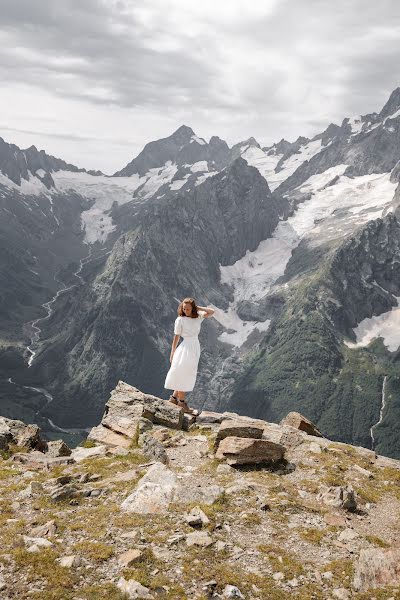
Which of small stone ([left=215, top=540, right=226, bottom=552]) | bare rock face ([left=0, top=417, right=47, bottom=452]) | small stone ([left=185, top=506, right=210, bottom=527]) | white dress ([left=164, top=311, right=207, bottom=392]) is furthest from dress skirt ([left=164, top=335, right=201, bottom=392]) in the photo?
small stone ([left=215, top=540, right=226, bottom=552])

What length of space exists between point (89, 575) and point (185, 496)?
5.74 m

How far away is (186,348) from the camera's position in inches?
1181

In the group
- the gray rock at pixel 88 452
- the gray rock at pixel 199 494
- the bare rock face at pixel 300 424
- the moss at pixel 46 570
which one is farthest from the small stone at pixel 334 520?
the bare rock face at pixel 300 424

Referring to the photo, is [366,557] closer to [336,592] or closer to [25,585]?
[336,592]

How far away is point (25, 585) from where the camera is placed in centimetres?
1327

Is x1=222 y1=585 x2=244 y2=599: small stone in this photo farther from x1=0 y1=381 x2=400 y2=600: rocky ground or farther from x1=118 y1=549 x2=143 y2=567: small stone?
x1=118 y1=549 x2=143 y2=567: small stone

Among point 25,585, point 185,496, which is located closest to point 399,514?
point 185,496

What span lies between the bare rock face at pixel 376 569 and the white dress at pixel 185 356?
15.8 meters

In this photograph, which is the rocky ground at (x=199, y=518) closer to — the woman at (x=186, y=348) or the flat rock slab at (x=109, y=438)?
the flat rock slab at (x=109, y=438)

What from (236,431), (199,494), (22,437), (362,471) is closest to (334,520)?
(199,494)

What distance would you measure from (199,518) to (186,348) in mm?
13848

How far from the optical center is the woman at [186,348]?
29562 millimetres

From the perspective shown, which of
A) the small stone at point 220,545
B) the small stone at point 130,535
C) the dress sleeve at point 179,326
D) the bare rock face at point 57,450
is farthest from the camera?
the dress sleeve at point 179,326

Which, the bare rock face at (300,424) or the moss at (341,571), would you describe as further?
the bare rock face at (300,424)
